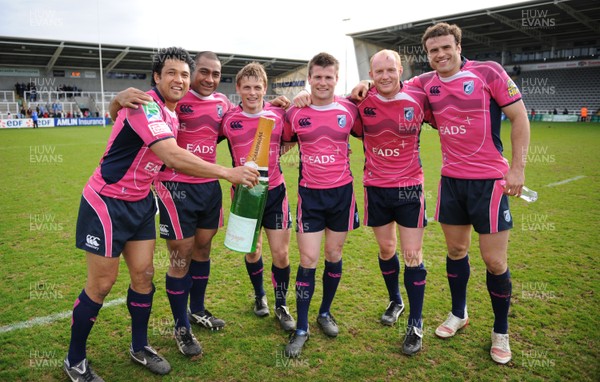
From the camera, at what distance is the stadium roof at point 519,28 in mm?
32875

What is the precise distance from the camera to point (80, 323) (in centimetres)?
301

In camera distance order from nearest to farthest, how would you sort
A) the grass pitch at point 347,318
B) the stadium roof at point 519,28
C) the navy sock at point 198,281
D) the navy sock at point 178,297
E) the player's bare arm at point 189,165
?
the player's bare arm at point 189,165 → the grass pitch at point 347,318 → the navy sock at point 178,297 → the navy sock at point 198,281 → the stadium roof at point 519,28

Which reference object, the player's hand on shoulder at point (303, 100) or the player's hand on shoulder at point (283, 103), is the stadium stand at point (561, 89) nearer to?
the player's hand on shoulder at point (283, 103)

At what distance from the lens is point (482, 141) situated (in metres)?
3.43

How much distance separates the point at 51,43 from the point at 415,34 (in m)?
36.7

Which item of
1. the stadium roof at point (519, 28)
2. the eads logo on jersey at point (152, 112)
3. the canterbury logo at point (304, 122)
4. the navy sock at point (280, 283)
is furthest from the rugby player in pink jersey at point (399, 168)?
the stadium roof at point (519, 28)

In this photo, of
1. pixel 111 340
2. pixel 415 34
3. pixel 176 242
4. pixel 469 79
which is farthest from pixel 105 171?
pixel 415 34

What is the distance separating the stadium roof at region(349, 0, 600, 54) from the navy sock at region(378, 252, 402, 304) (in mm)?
35835

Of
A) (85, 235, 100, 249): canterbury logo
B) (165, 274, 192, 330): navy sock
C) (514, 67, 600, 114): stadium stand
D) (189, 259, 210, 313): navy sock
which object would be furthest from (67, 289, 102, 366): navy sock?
(514, 67, 600, 114): stadium stand

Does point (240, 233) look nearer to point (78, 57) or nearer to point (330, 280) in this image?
point (330, 280)

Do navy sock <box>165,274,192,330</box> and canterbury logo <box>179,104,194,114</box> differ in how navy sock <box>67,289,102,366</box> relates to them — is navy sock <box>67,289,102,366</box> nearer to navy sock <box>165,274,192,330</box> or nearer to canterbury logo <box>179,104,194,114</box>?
navy sock <box>165,274,192,330</box>

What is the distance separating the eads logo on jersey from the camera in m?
2.83

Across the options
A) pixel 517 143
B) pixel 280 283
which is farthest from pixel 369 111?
pixel 280 283

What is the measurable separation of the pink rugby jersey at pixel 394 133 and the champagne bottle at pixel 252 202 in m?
1.08
